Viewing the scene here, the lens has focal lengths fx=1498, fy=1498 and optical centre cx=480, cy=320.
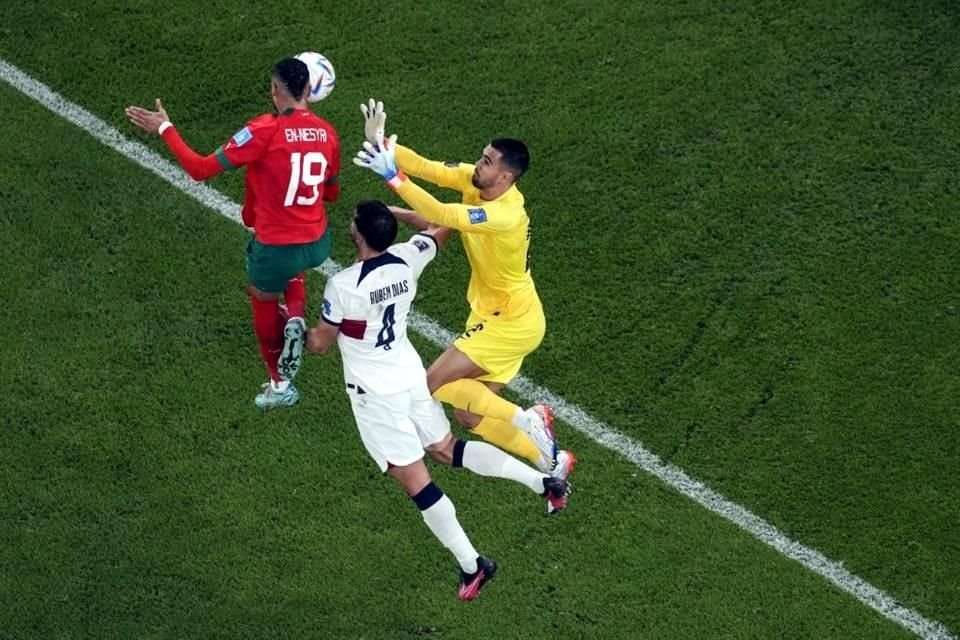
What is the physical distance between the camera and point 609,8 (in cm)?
1280

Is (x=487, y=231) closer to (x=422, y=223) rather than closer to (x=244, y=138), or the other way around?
(x=422, y=223)

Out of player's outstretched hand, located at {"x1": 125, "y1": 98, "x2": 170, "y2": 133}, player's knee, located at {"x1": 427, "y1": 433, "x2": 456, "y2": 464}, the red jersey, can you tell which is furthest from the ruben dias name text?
player's outstretched hand, located at {"x1": 125, "y1": 98, "x2": 170, "y2": 133}

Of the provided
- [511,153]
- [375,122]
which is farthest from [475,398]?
[375,122]

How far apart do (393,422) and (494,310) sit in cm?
105

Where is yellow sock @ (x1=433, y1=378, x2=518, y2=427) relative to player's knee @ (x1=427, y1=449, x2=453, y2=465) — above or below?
above

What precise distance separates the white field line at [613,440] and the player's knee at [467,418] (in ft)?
3.60

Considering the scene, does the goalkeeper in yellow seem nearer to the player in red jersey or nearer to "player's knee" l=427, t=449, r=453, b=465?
"player's knee" l=427, t=449, r=453, b=465

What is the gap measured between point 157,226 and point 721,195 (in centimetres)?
432

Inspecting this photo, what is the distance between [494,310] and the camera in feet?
30.5

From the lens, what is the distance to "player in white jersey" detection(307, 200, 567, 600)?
333 inches

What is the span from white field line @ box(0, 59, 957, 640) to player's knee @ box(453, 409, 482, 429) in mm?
1098

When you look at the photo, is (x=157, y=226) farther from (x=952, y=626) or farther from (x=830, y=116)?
(x=952, y=626)

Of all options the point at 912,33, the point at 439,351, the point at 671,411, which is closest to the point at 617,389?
the point at 671,411

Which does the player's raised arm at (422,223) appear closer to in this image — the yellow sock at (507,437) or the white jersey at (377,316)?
the white jersey at (377,316)
